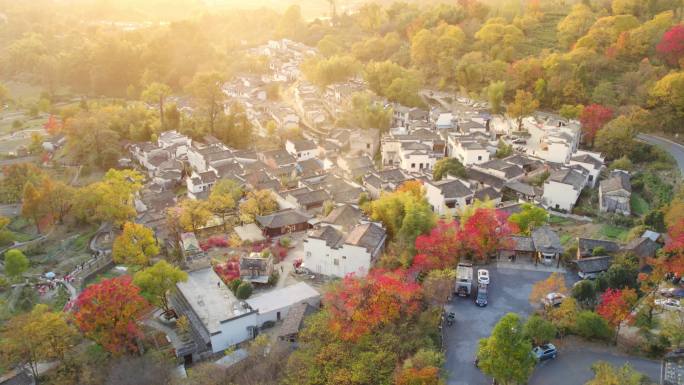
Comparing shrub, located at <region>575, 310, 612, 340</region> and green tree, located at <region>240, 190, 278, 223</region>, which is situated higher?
shrub, located at <region>575, 310, 612, 340</region>

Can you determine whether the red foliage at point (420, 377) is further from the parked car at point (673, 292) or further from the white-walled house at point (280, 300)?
the parked car at point (673, 292)

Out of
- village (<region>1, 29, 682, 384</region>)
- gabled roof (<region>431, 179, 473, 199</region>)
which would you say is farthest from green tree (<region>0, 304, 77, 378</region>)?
gabled roof (<region>431, 179, 473, 199</region>)

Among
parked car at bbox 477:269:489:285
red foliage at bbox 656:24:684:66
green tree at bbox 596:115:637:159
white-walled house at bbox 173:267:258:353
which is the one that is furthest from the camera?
red foliage at bbox 656:24:684:66

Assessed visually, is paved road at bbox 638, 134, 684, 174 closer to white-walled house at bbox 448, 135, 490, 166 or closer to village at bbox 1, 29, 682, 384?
village at bbox 1, 29, 682, 384

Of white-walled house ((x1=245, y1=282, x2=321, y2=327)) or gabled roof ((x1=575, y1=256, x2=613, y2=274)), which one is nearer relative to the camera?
gabled roof ((x1=575, y1=256, x2=613, y2=274))

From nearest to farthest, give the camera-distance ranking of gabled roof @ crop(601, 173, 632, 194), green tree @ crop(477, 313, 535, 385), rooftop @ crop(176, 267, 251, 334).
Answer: green tree @ crop(477, 313, 535, 385) → rooftop @ crop(176, 267, 251, 334) → gabled roof @ crop(601, 173, 632, 194)

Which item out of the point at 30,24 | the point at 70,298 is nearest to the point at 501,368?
the point at 70,298

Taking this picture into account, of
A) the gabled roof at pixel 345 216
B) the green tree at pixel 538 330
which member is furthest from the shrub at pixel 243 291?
the green tree at pixel 538 330
